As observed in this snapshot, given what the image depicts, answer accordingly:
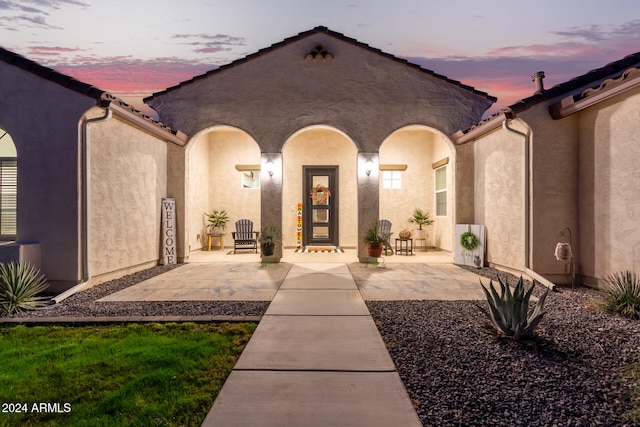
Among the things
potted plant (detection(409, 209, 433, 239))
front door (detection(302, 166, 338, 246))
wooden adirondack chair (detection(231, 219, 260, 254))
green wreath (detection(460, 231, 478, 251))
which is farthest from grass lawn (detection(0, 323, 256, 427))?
potted plant (detection(409, 209, 433, 239))

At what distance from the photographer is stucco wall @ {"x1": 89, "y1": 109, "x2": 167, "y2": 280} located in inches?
227

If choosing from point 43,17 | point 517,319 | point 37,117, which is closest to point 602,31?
point 517,319

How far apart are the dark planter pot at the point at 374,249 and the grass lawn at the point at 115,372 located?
478 centimetres

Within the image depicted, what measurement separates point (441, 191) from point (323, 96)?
533cm

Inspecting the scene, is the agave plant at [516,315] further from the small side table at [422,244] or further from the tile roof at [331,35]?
the small side table at [422,244]

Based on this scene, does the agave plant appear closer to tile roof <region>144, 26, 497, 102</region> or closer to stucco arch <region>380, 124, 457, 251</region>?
tile roof <region>144, 26, 497, 102</region>

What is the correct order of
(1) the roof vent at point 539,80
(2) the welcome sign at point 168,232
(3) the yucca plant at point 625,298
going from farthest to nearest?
(2) the welcome sign at point 168,232
(1) the roof vent at point 539,80
(3) the yucca plant at point 625,298

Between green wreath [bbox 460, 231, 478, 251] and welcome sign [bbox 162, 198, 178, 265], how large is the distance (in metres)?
7.24

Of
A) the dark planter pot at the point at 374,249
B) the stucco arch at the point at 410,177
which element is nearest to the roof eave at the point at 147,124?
the dark planter pot at the point at 374,249

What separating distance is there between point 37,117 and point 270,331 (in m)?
5.52

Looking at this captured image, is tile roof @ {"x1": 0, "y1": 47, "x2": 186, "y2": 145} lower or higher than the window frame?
higher

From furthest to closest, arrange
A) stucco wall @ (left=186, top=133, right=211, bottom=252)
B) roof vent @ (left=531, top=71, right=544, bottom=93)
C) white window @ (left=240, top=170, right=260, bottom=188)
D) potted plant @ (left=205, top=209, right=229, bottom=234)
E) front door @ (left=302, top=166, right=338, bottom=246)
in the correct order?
white window @ (left=240, top=170, right=260, bottom=188)
front door @ (left=302, top=166, right=338, bottom=246)
potted plant @ (left=205, top=209, right=229, bottom=234)
stucco wall @ (left=186, top=133, right=211, bottom=252)
roof vent @ (left=531, top=71, right=544, bottom=93)

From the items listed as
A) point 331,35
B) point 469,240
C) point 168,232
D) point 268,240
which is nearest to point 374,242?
point 469,240

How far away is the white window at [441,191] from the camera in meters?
10.6
